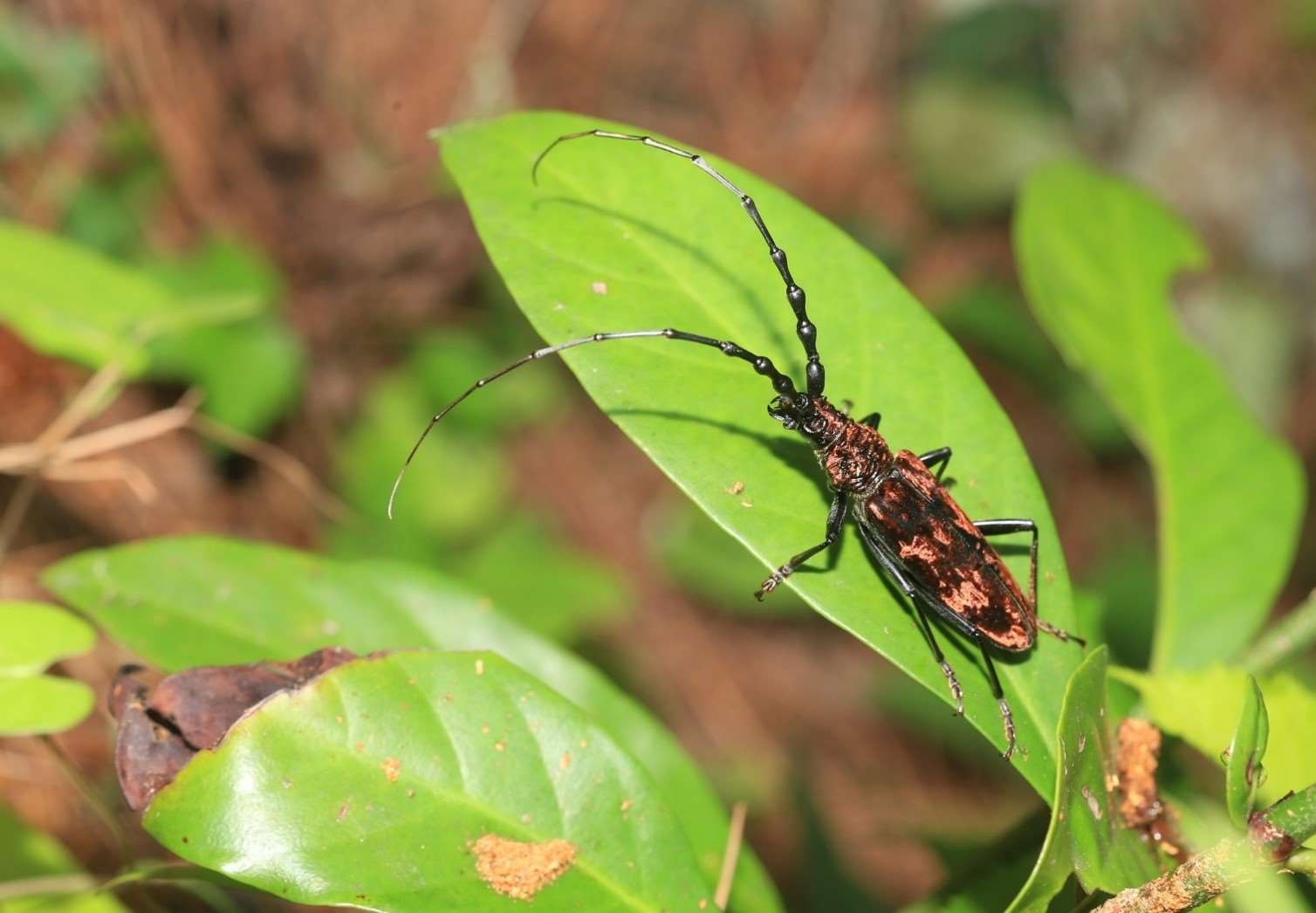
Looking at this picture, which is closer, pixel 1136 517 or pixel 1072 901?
pixel 1072 901

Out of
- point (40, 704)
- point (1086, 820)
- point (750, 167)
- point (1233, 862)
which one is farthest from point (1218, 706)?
point (750, 167)

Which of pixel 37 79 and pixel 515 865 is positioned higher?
pixel 37 79

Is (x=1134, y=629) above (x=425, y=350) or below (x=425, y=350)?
below

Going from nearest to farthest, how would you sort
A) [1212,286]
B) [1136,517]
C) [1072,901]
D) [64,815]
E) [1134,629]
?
[1072,901] < [64,815] < [1134,629] < [1136,517] < [1212,286]

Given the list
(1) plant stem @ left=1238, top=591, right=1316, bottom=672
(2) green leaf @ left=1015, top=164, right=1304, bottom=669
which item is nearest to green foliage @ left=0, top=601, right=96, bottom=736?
(2) green leaf @ left=1015, top=164, right=1304, bottom=669

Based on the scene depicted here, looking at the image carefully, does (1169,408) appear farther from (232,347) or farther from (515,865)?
(232,347)

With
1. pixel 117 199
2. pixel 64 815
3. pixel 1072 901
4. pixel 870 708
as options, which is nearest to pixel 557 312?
pixel 1072 901

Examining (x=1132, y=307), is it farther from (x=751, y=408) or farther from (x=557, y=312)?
(x=557, y=312)
